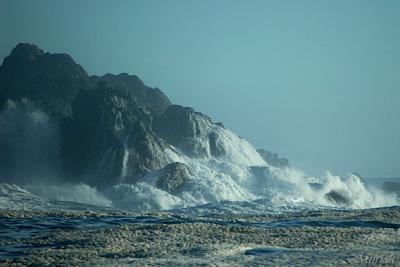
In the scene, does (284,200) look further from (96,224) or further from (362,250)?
(362,250)

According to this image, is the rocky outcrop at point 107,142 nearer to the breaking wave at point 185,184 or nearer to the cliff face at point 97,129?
the cliff face at point 97,129

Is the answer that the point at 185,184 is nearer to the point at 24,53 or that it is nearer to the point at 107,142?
the point at 107,142

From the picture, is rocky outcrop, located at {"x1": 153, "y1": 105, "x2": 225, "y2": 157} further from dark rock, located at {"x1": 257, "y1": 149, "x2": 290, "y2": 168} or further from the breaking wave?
dark rock, located at {"x1": 257, "y1": 149, "x2": 290, "y2": 168}

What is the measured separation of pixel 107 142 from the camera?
80.4m

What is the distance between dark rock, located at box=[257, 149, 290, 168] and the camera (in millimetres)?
123375

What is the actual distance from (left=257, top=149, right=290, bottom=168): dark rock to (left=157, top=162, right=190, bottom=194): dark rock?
48.1 metres

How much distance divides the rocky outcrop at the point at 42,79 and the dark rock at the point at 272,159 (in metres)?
43.7

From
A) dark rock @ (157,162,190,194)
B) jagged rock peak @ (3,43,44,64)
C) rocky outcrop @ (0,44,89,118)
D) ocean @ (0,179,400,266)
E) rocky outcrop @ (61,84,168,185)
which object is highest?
jagged rock peak @ (3,43,44,64)

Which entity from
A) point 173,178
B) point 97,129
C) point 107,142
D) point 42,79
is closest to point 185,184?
point 173,178

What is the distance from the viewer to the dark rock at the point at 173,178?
7450 cm

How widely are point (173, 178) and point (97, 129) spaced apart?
14.9 meters

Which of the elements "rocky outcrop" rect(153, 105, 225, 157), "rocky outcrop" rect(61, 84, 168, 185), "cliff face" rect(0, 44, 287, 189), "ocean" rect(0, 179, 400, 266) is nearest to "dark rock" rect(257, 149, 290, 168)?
"cliff face" rect(0, 44, 287, 189)

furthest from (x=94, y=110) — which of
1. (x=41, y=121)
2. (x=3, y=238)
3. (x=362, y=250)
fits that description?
(x=362, y=250)

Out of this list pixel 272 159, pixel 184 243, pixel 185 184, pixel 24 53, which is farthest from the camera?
pixel 272 159
